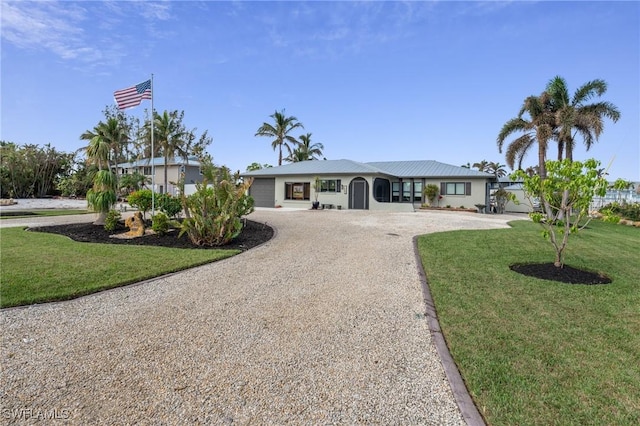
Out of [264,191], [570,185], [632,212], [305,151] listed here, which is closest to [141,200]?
[570,185]

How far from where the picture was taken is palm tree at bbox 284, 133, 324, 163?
38625 mm

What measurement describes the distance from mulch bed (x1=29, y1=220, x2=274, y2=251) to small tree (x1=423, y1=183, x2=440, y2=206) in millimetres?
15200

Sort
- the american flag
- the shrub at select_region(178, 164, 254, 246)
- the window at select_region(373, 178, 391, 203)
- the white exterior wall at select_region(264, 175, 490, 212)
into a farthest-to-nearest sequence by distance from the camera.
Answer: the window at select_region(373, 178, 391, 203) < the white exterior wall at select_region(264, 175, 490, 212) < the american flag < the shrub at select_region(178, 164, 254, 246)

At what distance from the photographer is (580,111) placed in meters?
19.7

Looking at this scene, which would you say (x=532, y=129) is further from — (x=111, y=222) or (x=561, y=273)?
(x=111, y=222)

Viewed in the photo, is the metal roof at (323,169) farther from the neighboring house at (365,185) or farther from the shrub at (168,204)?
the shrub at (168,204)

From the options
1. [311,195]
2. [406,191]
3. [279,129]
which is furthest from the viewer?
[279,129]

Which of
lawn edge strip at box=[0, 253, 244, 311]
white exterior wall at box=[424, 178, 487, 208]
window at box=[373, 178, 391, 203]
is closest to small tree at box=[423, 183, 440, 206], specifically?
white exterior wall at box=[424, 178, 487, 208]

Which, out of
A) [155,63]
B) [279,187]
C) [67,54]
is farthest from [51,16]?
[279,187]

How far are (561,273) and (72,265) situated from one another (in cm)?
940

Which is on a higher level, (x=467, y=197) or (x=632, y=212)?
(x=467, y=197)

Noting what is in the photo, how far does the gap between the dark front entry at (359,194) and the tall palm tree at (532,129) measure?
9723 mm

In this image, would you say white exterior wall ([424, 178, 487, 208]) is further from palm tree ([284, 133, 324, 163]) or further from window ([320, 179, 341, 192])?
palm tree ([284, 133, 324, 163])

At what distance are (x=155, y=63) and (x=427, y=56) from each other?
12786 mm
